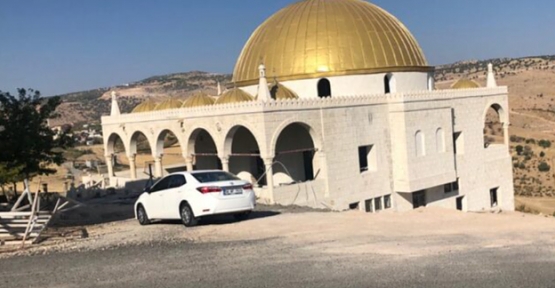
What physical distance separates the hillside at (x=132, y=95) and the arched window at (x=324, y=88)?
83936 millimetres

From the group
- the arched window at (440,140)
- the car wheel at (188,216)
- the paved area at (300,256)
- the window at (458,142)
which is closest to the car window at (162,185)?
the car wheel at (188,216)

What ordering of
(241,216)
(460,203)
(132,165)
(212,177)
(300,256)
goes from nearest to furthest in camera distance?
(300,256) < (212,177) < (241,216) < (460,203) < (132,165)

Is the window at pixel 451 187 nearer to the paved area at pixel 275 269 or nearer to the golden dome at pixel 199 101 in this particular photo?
the golden dome at pixel 199 101

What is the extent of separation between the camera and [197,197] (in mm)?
14094

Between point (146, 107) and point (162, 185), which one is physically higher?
point (146, 107)

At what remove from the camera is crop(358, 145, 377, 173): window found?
2702 centimetres

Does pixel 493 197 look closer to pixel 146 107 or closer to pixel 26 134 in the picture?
pixel 146 107

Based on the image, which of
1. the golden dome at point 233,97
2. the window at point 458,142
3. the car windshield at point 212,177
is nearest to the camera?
the car windshield at point 212,177

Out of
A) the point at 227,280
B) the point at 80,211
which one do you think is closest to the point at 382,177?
the point at 80,211

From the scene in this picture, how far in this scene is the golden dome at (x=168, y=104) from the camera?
3025 cm

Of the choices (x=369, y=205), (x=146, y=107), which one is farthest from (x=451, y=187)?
(x=146, y=107)

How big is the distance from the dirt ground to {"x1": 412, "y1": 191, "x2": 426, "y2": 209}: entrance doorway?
11814mm

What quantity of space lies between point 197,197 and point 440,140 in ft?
56.7

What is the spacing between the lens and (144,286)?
865 cm
